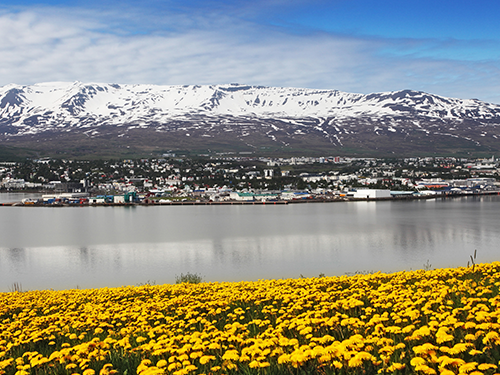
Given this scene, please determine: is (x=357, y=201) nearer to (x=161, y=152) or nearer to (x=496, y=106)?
(x=161, y=152)

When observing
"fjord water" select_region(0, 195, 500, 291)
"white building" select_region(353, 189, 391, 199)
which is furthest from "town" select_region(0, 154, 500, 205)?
"fjord water" select_region(0, 195, 500, 291)

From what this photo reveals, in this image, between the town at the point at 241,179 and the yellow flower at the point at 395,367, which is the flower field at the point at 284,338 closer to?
the yellow flower at the point at 395,367

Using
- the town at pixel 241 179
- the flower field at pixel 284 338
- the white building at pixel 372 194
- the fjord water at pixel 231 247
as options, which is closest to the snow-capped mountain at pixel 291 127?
the town at pixel 241 179

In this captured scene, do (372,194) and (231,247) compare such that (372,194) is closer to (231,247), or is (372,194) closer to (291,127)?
(231,247)

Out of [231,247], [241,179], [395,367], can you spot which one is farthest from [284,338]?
[241,179]

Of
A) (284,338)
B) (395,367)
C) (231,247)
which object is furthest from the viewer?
(231,247)

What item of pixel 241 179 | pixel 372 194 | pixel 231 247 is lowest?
pixel 372 194

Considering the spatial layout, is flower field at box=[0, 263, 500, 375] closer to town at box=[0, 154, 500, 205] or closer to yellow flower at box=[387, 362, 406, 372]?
yellow flower at box=[387, 362, 406, 372]

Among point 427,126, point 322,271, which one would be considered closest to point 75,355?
point 322,271
